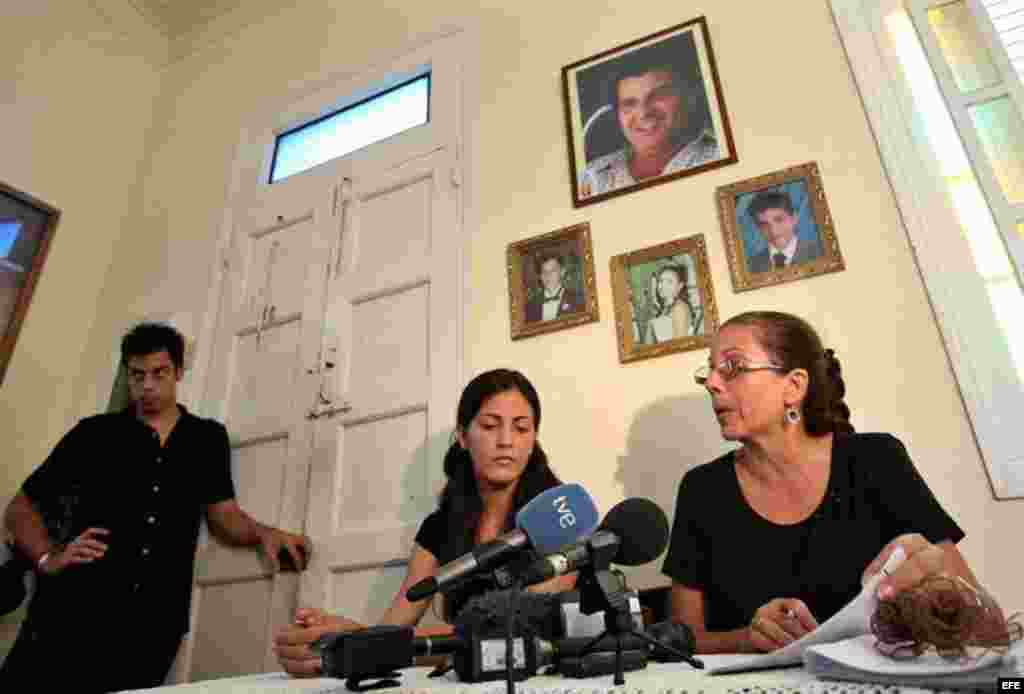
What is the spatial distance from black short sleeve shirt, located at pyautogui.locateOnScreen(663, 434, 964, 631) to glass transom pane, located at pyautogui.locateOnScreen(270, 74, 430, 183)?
2.42 metres

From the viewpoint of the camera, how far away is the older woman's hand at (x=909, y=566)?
0.75m

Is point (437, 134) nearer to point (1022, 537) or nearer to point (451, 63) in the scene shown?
point (451, 63)

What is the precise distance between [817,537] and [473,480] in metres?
0.93

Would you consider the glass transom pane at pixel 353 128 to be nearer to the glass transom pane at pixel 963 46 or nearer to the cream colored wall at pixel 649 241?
the cream colored wall at pixel 649 241

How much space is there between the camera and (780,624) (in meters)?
1.00

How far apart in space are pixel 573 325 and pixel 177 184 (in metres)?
2.80

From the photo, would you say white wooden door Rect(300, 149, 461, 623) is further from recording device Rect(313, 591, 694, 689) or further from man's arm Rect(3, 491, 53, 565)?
recording device Rect(313, 591, 694, 689)

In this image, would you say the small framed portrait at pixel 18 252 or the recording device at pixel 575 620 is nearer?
the recording device at pixel 575 620

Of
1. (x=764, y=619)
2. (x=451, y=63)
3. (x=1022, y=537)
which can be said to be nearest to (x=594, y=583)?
(x=764, y=619)

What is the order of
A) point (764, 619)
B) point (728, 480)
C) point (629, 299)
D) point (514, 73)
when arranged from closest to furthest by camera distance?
point (764, 619)
point (728, 480)
point (629, 299)
point (514, 73)

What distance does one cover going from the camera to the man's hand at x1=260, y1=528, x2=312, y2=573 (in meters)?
2.34

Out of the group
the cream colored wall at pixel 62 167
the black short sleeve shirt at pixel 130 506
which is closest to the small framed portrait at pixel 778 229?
the black short sleeve shirt at pixel 130 506

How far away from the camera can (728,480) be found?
144 cm

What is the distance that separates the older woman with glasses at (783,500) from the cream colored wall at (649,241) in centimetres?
42
